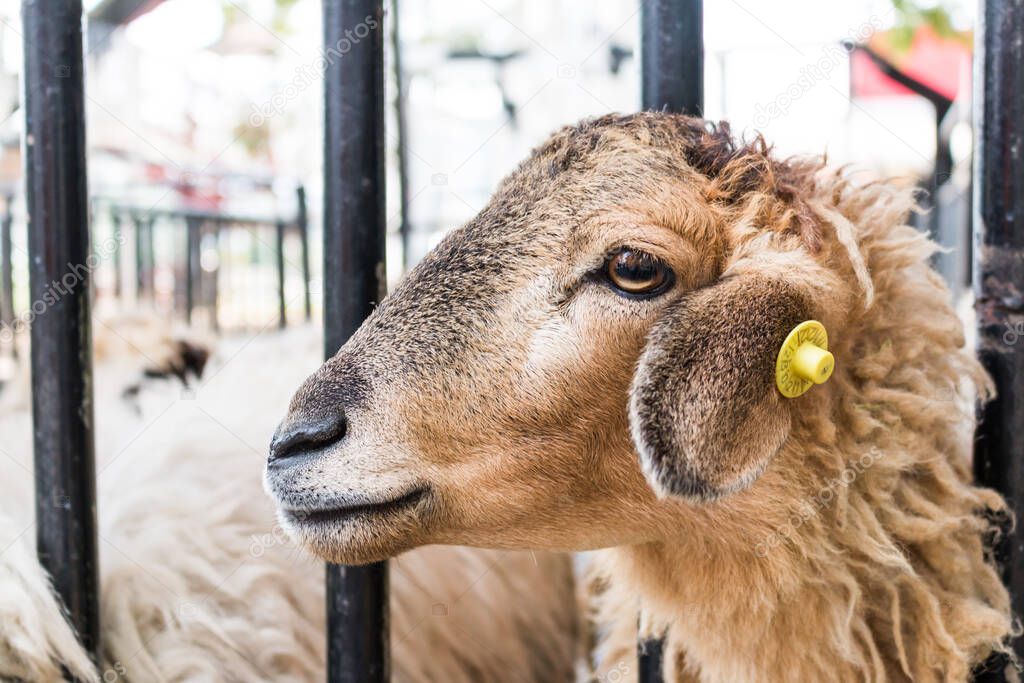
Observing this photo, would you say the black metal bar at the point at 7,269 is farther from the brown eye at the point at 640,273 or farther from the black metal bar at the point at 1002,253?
the black metal bar at the point at 1002,253

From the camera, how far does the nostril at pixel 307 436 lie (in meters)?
1.38

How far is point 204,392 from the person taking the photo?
10.7ft

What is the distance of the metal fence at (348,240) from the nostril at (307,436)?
13.0 inches

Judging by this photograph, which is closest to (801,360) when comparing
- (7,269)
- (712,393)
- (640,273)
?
(712,393)

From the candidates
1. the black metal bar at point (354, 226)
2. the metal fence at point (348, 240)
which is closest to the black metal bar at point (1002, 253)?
the metal fence at point (348, 240)

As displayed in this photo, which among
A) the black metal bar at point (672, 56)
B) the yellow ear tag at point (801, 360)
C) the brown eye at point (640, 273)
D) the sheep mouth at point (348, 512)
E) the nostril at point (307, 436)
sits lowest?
the sheep mouth at point (348, 512)

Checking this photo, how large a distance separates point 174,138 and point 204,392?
8367 mm

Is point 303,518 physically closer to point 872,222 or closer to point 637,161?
point 637,161

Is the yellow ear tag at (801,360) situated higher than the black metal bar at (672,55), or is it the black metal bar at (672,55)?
the black metal bar at (672,55)

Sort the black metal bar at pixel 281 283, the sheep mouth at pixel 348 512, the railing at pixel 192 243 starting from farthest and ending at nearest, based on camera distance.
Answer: the railing at pixel 192 243
the black metal bar at pixel 281 283
the sheep mouth at pixel 348 512

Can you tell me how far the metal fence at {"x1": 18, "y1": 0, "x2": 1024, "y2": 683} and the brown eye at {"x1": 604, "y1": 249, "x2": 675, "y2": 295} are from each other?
1.44 feet

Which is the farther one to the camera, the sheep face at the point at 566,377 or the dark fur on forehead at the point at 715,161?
the dark fur on forehead at the point at 715,161

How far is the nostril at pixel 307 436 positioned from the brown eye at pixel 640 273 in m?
0.50

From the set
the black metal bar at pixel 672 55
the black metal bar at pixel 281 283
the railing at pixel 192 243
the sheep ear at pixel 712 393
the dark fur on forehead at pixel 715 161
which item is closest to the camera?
the sheep ear at pixel 712 393
